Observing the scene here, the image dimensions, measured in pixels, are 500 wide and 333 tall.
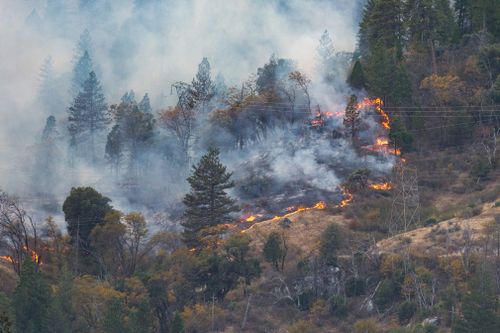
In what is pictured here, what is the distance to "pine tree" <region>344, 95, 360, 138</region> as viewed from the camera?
102 meters

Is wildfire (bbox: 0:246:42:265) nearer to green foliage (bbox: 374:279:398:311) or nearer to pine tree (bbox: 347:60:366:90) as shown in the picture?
green foliage (bbox: 374:279:398:311)

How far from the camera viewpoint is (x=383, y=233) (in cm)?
8738

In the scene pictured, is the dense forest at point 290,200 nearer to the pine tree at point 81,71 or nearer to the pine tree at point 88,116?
the pine tree at point 88,116

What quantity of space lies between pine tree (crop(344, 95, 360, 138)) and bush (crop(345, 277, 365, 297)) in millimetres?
28717

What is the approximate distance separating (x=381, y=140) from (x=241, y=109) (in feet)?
67.4

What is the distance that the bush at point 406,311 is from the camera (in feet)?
235

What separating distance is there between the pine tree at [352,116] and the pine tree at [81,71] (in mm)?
63099

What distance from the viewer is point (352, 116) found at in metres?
102

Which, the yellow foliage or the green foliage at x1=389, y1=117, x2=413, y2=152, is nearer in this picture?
the yellow foliage

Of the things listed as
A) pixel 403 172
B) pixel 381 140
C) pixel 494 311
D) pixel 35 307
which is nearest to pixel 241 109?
pixel 381 140

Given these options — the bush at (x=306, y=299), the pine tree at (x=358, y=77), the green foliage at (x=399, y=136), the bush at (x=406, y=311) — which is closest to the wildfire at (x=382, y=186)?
the green foliage at (x=399, y=136)

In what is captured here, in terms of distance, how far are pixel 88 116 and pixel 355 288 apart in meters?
Answer: 65.7

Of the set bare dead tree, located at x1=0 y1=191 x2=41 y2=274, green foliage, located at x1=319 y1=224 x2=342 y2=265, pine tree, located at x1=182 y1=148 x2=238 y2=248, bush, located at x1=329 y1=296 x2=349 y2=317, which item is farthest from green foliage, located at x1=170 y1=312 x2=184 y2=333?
bare dead tree, located at x1=0 y1=191 x2=41 y2=274

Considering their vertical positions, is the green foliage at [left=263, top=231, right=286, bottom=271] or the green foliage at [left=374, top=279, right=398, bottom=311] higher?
the green foliage at [left=263, top=231, right=286, bottom=271]
